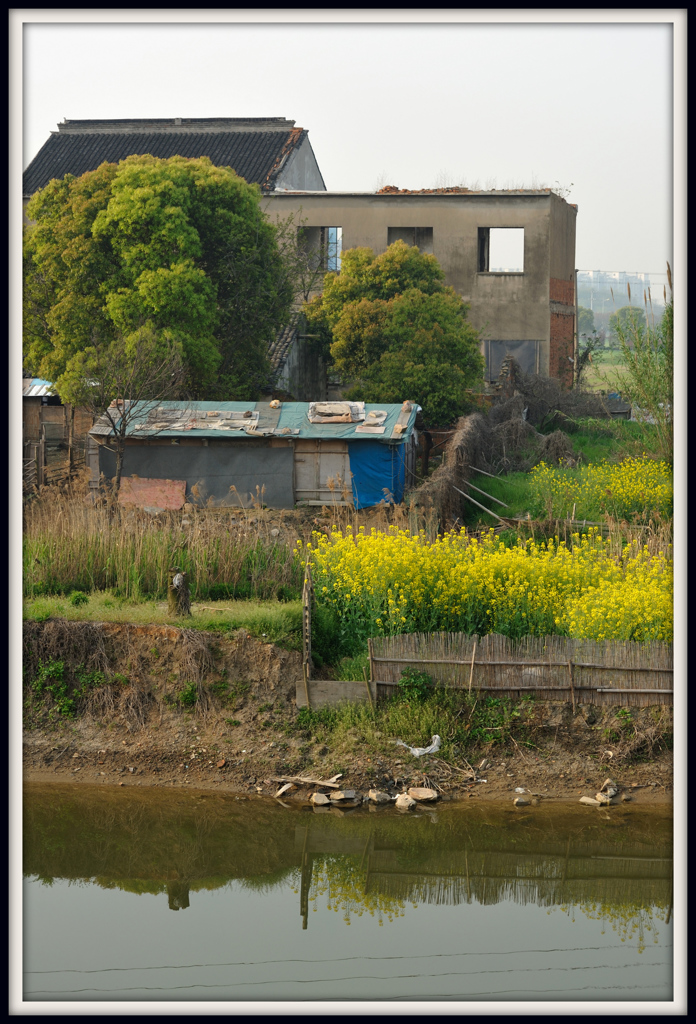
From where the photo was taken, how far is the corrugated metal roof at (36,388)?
776 inches

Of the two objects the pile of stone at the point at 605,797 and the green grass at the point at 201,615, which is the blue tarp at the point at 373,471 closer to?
the green grass at the point at 201,615

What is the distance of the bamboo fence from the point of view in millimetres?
9070

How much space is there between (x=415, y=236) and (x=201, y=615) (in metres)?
20.7

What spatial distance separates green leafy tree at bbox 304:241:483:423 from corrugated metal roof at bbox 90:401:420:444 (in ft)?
11.4

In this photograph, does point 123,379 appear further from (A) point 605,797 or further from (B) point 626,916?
(B) point 626,916

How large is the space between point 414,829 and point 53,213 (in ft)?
50.4

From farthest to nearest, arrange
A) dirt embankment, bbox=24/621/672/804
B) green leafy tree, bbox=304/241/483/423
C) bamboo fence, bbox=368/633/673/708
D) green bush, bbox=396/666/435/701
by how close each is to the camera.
Answer: green leafy tree, bbox=304/241/483/423, green bush, bbox=396/666/435/701, bamboo fence, bbox=368/633/673/708, dirt embankment, bbox=24/621/672/804

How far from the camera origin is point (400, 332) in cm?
2077

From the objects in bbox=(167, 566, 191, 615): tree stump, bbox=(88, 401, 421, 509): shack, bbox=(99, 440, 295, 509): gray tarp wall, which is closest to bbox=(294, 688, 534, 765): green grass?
bbox=(167, 566, 191, 615): tree stump

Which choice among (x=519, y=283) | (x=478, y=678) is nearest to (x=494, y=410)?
(x=519, y=283)

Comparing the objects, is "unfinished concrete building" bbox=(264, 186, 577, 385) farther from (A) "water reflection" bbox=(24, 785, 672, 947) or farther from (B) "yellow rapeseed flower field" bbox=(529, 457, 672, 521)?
(A) "water reflection" bbox=(24, 785, 672, 947)

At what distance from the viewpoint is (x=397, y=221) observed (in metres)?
28.0
